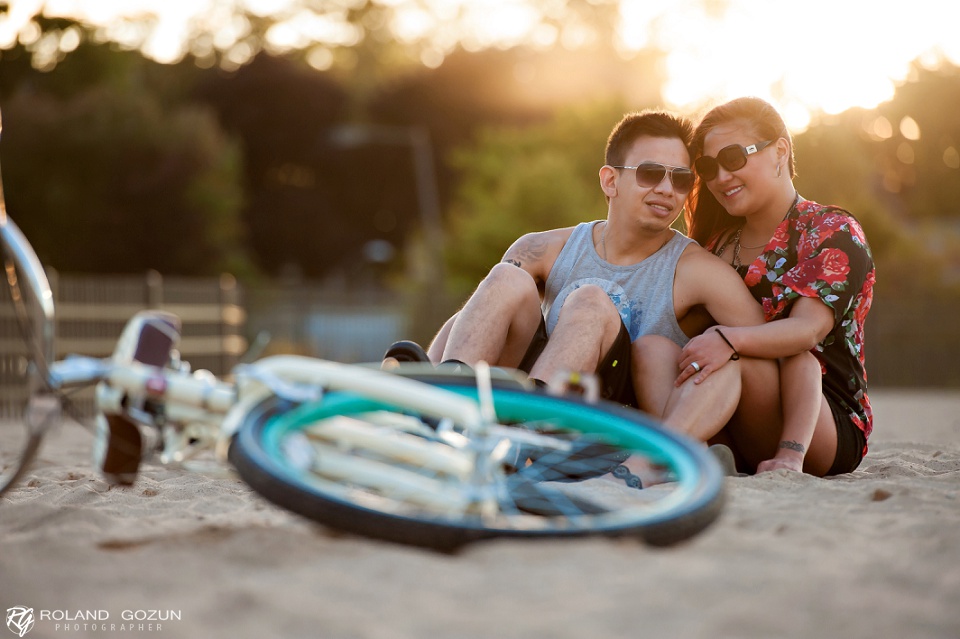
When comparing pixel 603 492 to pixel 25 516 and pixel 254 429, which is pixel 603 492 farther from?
pixel 25 516

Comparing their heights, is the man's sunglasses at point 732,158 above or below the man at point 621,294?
above

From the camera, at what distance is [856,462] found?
13.7 feet

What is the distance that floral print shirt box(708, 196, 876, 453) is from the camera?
396 cm

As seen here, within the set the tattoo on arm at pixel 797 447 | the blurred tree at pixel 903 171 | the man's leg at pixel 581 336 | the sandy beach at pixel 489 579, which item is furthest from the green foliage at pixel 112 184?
the sandy beach at pixel 489 579

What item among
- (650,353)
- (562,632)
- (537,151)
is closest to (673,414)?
(650,353)

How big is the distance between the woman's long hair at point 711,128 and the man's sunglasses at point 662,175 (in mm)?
Answer: 143

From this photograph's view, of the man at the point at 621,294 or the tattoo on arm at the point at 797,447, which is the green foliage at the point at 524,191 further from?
the tattoo on arm at the point at 797,447

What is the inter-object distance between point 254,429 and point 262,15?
43763 mm

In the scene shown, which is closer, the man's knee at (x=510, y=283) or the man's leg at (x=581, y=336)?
the man's leg at (x=581, y=336)

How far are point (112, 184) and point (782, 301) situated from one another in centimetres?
2593

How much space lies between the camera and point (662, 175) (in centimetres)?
419

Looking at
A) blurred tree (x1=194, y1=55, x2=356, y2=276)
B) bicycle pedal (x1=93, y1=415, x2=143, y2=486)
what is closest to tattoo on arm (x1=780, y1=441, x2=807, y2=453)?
bicycle pedal (x1=93, y1=415, x2=143, y2=486)

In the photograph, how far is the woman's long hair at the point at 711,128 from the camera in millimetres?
4227

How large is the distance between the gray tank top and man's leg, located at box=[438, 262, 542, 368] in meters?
0.21
